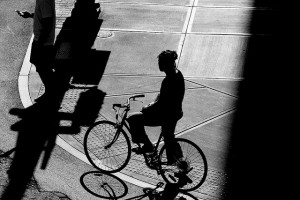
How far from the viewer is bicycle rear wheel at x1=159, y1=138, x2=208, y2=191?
27.2 ft

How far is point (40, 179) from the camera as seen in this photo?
8.63 metres

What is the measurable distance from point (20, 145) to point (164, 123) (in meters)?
3.01

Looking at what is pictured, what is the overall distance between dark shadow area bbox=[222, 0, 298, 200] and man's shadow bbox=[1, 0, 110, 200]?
287 cm

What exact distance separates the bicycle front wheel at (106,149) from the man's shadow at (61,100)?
81 cm

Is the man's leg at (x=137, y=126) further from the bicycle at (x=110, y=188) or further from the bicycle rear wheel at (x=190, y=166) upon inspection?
the bicycle at (x=110, y=188)

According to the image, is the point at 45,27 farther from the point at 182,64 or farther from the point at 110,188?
the point at 110,188

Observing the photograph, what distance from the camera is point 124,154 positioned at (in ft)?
29.4

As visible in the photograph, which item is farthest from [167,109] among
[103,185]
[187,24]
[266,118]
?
[187,24]

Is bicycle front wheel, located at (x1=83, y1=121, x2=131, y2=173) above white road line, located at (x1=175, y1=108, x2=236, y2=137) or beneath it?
beneath

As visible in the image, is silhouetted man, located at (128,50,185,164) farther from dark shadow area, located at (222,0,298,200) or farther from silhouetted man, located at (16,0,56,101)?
silhouetted man, located at (16,0,56,101)

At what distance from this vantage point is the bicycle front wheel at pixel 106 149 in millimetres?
8633

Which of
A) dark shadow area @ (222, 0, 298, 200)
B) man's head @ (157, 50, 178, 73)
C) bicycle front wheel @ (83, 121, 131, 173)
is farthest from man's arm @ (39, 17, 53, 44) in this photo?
dark shadow area @ (222, 0, 298, 200)

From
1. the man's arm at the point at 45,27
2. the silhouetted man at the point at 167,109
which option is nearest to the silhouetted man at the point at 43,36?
the man's arm at the point at 45,27

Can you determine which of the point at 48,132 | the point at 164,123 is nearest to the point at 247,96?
the point at 164,123
